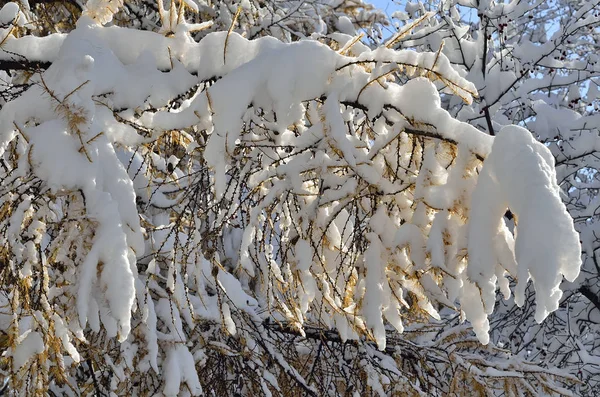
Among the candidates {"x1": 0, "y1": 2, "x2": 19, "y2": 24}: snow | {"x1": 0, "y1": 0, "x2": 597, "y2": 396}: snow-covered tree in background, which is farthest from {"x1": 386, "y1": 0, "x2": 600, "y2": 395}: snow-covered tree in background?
{"x1": 0, "y1": 2, "x2": 19, "y2": 24}: snow

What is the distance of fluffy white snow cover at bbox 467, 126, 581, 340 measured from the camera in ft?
4.39

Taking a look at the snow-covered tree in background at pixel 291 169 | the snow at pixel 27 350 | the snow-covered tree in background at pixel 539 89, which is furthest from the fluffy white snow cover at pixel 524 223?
the snow-covered tree in background at pixel 539 89

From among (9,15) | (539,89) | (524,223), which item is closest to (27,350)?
(9,15)

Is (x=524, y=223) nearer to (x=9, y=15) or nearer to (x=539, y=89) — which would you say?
(x=9, y=15)

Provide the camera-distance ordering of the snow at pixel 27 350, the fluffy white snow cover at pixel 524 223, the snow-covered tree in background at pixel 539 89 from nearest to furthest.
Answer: the fluffy white snow cover at pixel 524 223 → the snow at pixel 27 350 → the snow-covered tree in background at pixel 539 89

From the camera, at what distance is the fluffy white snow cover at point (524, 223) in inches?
52.7

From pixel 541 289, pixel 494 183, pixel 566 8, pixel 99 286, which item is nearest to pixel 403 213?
pixel 494 183

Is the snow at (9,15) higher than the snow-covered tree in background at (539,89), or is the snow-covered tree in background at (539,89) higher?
the snow at (9,15)

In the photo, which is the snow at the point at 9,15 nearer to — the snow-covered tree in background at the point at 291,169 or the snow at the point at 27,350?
the snow-covered tree in background at the point at 291,169

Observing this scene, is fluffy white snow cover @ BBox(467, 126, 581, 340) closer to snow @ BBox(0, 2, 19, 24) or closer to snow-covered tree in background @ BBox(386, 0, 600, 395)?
snow @ BBox(0, 2, 19, 24)

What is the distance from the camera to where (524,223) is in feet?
4.53

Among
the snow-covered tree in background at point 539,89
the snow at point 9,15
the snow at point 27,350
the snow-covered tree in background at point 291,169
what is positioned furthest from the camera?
the snow-covered tree in background at point 539,89

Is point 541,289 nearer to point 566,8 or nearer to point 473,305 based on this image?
point 473,305

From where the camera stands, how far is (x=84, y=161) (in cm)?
156
